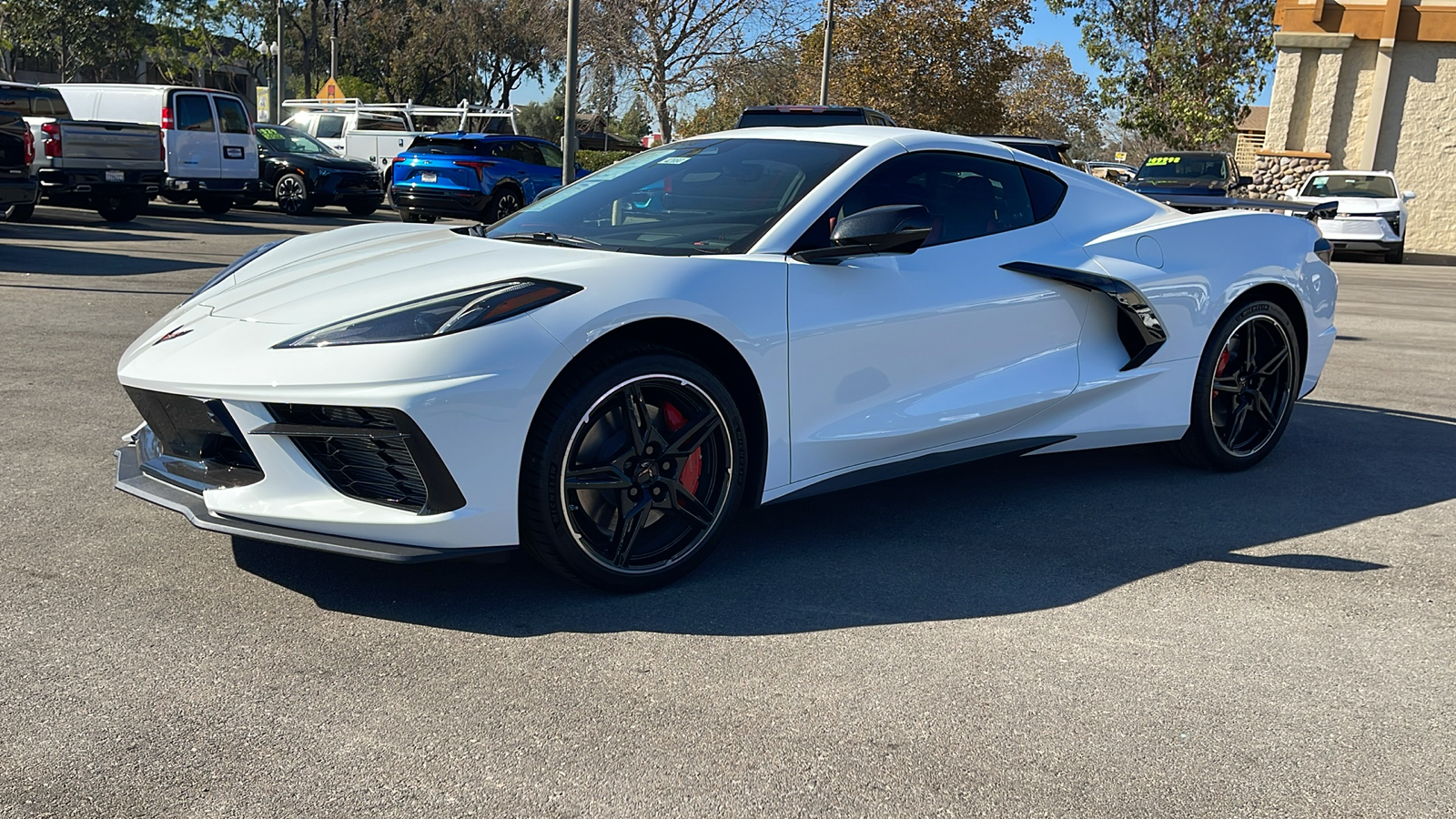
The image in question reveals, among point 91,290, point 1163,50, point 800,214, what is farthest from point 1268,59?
point 800,214

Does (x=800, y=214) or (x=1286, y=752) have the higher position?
(x=800, y=214)

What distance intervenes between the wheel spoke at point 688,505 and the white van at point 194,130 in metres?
17.3

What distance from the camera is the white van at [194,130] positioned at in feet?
62.1

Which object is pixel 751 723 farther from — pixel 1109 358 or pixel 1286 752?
pixel 1109 358

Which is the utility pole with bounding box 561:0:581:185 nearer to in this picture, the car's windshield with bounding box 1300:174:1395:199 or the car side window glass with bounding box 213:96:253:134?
the car side window glass with bounding box 213:96:253:134

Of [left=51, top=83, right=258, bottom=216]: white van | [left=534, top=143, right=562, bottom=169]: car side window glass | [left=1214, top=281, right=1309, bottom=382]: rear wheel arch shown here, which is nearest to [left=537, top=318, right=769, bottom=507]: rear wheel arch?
[left=1214, top=281, right=1309, bottom=382]: rear wheel arch

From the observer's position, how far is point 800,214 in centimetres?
424

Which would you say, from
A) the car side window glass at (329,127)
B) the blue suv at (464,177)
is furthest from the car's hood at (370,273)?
the car side window glass at (329,127)

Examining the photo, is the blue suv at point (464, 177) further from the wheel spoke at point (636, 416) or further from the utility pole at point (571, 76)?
the wheel spoke at point (636, 416)

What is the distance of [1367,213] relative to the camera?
2312 centimetres

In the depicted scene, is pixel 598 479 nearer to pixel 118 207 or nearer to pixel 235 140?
pixel 118 207

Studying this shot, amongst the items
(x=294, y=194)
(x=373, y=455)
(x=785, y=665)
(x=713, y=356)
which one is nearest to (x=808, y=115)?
(x=713, y=356)

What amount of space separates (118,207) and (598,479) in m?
16.2

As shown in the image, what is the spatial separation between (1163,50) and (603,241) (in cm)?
3647
